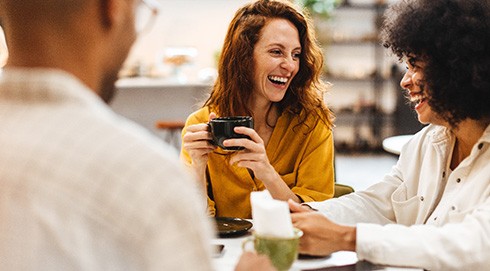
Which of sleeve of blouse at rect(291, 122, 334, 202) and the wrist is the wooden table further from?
sleeve of blouse at rect(291, 122, 334, 202)

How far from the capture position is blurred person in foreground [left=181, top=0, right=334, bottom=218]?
2357 mm

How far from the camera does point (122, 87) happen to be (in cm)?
738

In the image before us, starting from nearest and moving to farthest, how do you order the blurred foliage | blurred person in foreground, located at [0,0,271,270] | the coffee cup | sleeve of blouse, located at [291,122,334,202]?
blurred person in foreground, located at [0,0,271,270] < the coffee cup < sleeve of blouse, located at [291,122,334,202] < the blurred foliage

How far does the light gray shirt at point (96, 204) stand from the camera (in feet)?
2.33

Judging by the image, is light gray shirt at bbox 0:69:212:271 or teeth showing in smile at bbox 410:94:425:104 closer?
light gray shirt at bbox 0:69:212:271

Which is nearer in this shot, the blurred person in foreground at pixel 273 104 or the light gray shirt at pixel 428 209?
the light gray shirt at pixel 428 209

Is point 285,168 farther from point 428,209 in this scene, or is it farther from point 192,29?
point 192,29

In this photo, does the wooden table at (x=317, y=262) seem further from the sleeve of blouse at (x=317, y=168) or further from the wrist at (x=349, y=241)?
the sleeve of blouse at (x=317, y=168)

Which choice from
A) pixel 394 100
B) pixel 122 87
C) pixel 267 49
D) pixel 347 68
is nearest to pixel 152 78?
pixel 122 87

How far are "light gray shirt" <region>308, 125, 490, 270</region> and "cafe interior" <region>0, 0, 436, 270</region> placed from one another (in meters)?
4.99

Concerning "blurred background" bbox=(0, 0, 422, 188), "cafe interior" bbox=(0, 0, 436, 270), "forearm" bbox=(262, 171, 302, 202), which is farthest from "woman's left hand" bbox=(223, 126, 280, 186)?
"blurred background" bbox=(0, 0, 422, 188)

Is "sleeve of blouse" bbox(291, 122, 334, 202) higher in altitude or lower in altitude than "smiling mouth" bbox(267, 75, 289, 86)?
lower

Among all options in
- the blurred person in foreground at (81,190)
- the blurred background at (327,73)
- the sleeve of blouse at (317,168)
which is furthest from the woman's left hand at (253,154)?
the blurred background at (327,73)

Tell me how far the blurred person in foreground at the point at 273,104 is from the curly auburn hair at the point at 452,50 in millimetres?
740
